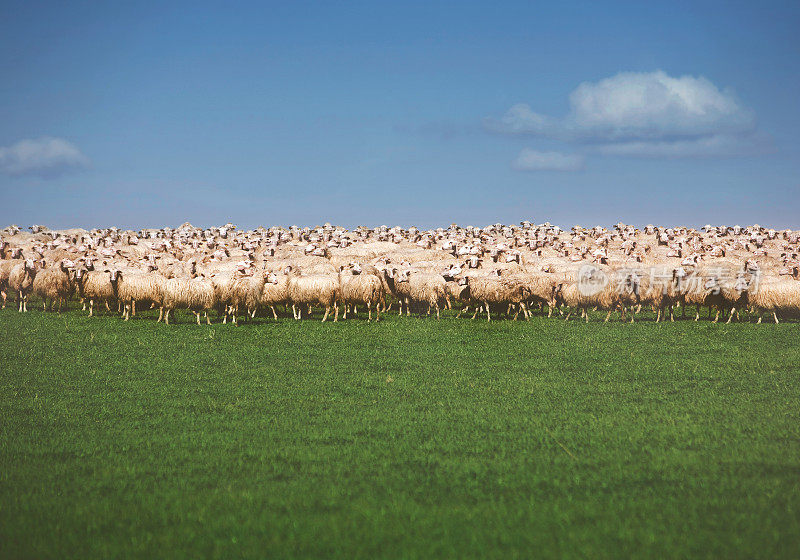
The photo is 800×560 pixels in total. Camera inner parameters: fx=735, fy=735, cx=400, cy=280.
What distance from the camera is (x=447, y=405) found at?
11805 millimetres

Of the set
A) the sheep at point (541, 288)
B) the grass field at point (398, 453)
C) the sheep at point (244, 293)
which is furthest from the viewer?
the sheep at point (541, 288)

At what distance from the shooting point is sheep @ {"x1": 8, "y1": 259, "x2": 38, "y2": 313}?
26719 mm

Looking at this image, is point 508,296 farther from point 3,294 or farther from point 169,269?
point 3,294

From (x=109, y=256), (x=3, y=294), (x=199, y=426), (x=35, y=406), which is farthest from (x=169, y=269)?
(x=199, y=426)

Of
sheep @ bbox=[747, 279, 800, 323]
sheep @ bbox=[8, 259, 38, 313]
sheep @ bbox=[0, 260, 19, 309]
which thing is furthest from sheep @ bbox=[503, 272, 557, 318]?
sheep @ bbox=[0, 260, 19, 309]

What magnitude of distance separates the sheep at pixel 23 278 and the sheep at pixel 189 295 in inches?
275

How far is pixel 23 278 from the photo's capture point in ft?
87.7

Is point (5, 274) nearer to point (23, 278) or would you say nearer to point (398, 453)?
point (23, 278)

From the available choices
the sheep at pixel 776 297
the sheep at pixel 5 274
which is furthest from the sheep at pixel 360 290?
the sheep at pixel 5 274

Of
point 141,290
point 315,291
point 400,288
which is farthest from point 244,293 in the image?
point 400,288

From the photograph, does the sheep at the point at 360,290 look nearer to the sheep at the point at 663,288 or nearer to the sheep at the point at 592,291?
the sheep at the point at 592,291

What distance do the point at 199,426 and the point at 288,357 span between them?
6.01 m

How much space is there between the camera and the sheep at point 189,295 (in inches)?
904

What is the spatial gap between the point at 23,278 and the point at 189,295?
8.08m
